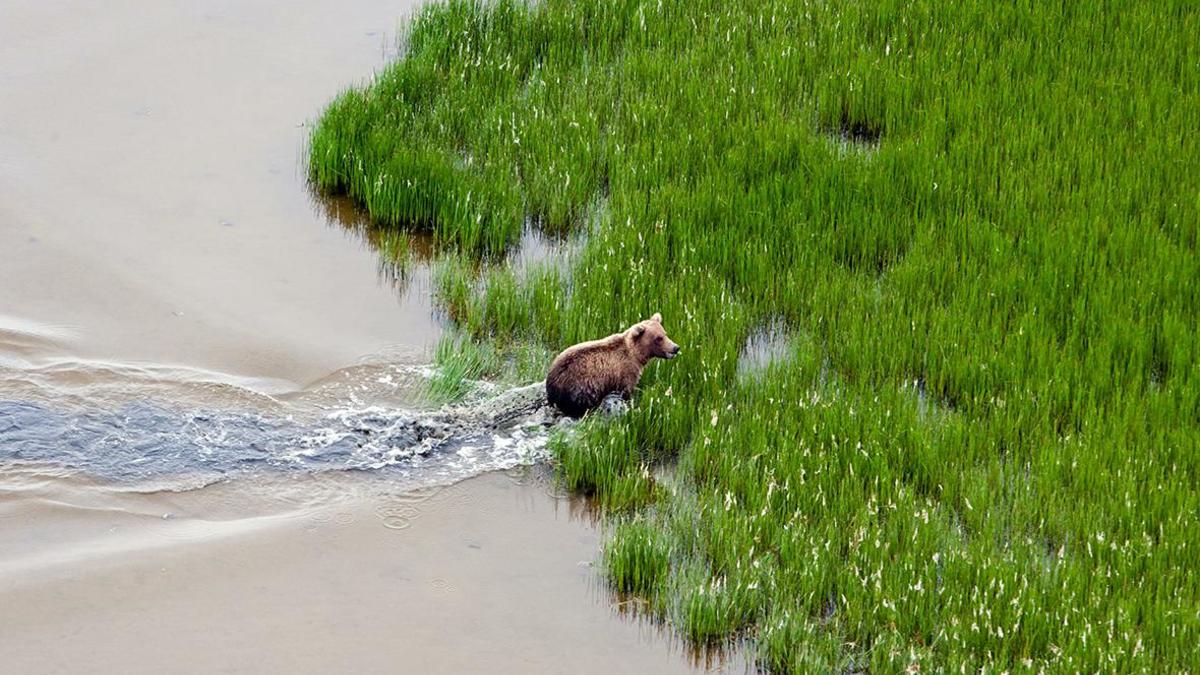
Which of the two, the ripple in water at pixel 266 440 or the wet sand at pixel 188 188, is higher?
the wet sand at pixel 188 188

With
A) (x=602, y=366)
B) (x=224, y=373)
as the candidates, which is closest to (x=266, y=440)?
(x=224, y=373)

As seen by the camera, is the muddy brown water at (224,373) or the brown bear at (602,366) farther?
the brown bear at (602,366)

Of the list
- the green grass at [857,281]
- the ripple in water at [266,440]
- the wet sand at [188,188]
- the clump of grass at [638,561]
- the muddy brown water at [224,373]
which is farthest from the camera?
the wet sand at [188,188]

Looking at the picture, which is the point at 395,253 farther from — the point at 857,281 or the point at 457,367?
the point at 857,281

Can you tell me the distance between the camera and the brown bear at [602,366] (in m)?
9.34

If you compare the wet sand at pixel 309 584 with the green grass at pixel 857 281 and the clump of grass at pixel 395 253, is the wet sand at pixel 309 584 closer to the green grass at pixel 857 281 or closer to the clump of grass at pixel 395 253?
the green grass at pixel 857 281

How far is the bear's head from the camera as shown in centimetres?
942

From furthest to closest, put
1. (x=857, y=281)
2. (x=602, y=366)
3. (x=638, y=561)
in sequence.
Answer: (x=857, y=281) → (x=602, y=366) → (x=638, y=561)

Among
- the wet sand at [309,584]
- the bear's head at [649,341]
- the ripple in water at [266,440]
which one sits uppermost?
the bear's head at [649,341]

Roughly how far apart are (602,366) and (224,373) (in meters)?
2.49

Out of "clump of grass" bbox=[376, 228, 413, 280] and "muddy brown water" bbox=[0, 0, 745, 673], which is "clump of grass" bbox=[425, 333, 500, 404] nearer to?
"muddy brown water" bbox=[0, 0, 745, 673]

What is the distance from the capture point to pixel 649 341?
948cm

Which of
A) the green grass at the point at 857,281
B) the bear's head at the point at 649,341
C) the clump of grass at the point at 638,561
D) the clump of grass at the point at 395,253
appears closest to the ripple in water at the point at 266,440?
the green grass at the point at 857,281

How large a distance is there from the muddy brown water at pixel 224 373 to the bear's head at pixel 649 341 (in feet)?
3.46
